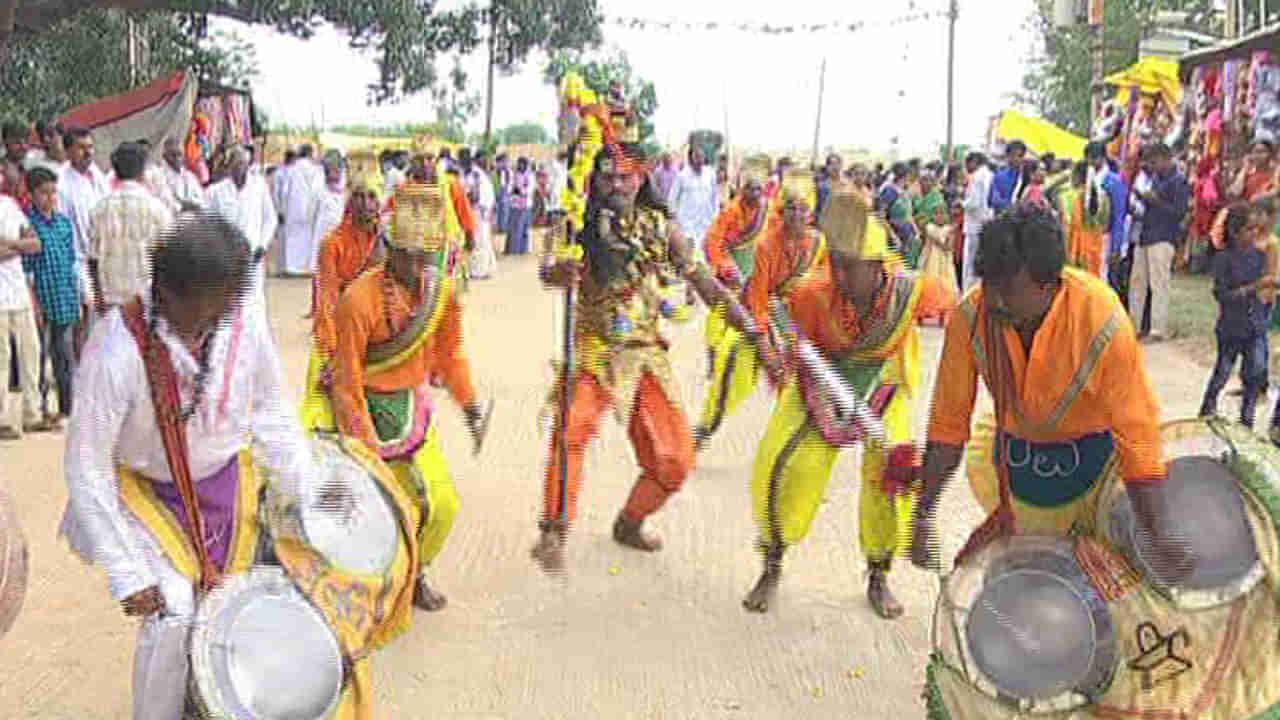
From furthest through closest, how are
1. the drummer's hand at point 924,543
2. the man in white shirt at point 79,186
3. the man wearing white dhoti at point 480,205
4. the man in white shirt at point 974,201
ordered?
the man wearing white dhoti at point 480,205 < the man in white shirt at point 974,201 < the man in white shirt at point 79,186 < the drummer's hand at point 924,543

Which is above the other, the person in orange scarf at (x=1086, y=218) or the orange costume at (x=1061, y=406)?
the person in orange scarf at (x=1086, y=218)

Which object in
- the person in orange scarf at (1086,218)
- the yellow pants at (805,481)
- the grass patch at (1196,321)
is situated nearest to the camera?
the yellow pants at (805,481)

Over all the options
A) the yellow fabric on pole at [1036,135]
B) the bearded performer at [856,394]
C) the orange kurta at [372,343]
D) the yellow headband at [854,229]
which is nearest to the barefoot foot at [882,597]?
the bearded performer at [856,394]

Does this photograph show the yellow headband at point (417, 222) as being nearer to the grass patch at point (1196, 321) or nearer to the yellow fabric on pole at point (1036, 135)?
the grass patch at point (1196, 321)

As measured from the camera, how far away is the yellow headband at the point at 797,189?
677cm

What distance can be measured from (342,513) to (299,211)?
16.2 meters

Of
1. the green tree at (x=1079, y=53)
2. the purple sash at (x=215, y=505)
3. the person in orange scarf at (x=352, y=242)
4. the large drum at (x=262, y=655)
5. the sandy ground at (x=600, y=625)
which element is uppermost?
the green tree at (x=1079, y=53)

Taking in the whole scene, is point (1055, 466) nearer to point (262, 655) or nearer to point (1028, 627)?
point (1028, 627)

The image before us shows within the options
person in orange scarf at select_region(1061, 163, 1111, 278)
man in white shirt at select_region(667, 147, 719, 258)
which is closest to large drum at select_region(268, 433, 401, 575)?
person in orange scarf at select_region(1061, 163, 1111, 278)

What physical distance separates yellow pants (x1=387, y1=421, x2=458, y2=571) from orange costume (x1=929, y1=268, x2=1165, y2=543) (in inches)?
78.8

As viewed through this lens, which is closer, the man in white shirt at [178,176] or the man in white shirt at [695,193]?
the man in white shirt at [178,176]

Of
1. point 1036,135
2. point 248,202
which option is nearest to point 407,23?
point 248,202

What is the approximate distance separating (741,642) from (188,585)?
93.4 inches

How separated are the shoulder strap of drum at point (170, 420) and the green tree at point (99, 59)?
604 inches
